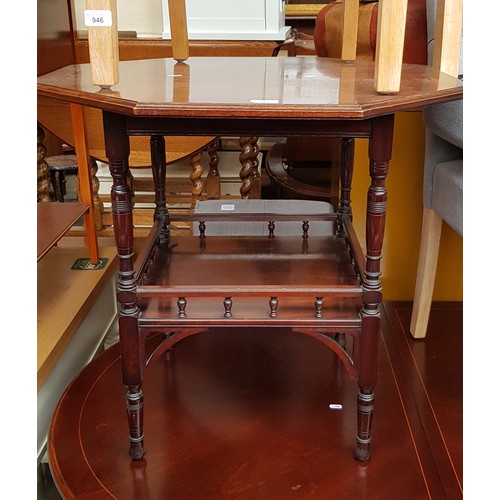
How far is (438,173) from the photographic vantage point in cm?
143

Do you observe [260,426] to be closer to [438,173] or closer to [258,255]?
[258,255]

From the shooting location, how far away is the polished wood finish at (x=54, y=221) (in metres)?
1.42

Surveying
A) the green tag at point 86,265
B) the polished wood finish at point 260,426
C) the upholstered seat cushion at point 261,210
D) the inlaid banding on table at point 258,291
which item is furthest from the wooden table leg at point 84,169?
the inlaid banding on table at point 258,291

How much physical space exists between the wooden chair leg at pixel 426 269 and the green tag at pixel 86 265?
905mm

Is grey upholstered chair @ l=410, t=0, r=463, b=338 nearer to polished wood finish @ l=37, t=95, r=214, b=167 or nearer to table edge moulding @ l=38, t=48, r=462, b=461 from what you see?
table edge moulding @ l=38, t=48, r=462, b=461

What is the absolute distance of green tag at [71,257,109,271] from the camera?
177 centimetres

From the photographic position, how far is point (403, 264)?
1785mm

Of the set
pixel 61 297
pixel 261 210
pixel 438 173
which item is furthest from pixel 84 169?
pixel 438 173

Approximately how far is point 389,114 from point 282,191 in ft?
6.20

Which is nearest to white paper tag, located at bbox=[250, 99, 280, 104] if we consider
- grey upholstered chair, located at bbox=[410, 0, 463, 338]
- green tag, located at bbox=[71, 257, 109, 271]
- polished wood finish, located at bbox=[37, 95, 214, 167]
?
grey upholstered chair, located at bbox=[410, 0, 463, 338]

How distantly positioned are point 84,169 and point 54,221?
246 mm

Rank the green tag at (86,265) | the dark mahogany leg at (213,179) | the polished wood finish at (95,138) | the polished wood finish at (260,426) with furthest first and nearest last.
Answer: the dark mahogany leg at (213,179) → the polished wood finish at (95,138) → the green tag at (86,265) → the polished wood finish at (260,426)

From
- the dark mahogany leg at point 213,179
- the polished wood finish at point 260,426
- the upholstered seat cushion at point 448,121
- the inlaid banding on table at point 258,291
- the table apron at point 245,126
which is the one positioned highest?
the table apron at point 245,126

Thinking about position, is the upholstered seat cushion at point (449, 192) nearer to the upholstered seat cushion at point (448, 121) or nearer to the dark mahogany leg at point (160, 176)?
the upholstered seat cushion at point (448, 121)
